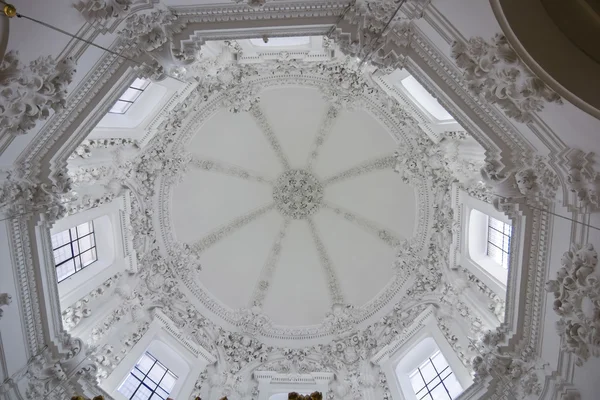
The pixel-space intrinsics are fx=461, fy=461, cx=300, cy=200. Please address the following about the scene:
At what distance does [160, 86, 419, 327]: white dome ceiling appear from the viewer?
1702 centimetres

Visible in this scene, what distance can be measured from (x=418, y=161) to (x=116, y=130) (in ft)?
31.4

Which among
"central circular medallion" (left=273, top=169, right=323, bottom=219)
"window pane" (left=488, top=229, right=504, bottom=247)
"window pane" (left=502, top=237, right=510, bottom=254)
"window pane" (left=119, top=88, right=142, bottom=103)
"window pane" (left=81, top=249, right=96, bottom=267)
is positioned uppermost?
"central circular medallion" (left=273, top=169, right=323, bottom=219)

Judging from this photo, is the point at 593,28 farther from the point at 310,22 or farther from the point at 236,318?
the point at 236,318

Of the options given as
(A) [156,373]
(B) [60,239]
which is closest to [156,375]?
(A) [156,373]

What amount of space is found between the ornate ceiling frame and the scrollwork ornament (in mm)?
726

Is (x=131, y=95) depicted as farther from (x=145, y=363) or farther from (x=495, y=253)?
(x=495, y=253)

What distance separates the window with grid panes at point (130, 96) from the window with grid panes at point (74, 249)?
322 cm

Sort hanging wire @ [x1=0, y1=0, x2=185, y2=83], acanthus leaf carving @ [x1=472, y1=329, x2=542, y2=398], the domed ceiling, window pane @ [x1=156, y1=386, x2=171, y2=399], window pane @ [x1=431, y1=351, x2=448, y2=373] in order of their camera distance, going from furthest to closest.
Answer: the domed ceiling < window pane @ [x1=156, y1=386, x2=171, y2=399] < window pane @ [x1=431, y1=351, x2=448, y2=373] < acanthus leaf carving @ [x1=472, y1=329, x2=542, y2=398] < hanging wire @ [x1=0, y1=0, x2=185, y2=83]

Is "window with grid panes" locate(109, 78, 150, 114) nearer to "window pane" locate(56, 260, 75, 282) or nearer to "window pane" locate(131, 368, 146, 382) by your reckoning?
"window pane" locate(56, 260, 75, 282)

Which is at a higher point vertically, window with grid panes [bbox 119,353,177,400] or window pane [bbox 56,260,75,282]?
window pane [bbox 56,260,75,282]

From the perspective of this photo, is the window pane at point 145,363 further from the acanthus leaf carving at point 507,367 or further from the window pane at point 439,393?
the acanthus leaf carving at point 507,367

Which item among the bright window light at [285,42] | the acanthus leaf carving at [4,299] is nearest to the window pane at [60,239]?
the acanthus leaf carving at [4,299]

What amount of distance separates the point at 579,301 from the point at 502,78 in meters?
3.99

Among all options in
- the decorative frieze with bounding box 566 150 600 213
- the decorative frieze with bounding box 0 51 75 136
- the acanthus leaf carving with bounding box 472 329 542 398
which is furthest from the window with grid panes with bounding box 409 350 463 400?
the decorative frieze with bounding box 0 51 75 136
